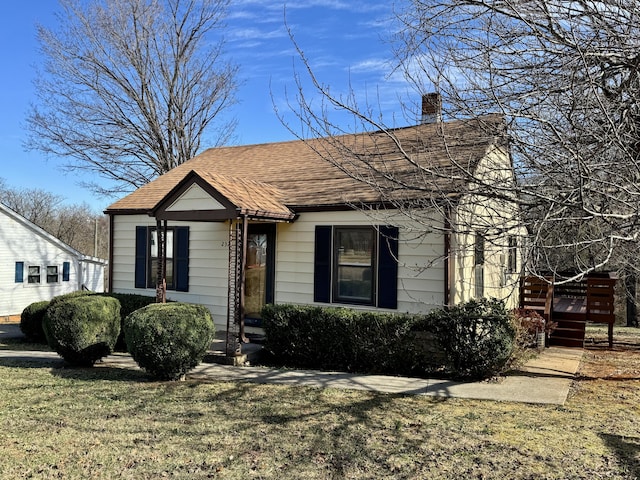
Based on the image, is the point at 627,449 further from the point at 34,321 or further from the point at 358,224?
the point at 34,321

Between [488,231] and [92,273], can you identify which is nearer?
[488,231]

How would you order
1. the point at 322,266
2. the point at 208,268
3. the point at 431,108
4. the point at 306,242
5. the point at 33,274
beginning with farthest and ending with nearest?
the point at 33,274 → the point at 208,268 → the point at 306,242 → the point at 322,266 → the point at 431,108

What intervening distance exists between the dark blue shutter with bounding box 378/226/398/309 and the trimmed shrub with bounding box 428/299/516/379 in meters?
1.44

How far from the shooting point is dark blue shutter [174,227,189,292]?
39.0ft

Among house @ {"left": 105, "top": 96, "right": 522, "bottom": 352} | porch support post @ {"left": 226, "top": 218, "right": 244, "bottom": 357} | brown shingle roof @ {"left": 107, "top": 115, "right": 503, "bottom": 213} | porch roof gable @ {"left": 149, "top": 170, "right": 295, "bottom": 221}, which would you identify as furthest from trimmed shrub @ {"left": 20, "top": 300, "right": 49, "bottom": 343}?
porch support post @ {"left": 226, "top": 218, "right": 244, "bottom": 357}

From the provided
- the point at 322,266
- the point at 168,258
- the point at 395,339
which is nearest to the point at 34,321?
the point at 168,258

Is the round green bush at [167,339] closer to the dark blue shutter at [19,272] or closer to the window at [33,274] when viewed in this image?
the dark blue shutter at [19,272]

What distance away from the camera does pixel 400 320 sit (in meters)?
8.17

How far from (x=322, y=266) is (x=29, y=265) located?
70.7 feet

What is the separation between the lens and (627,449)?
4773 millimetres

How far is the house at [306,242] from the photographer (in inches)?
341

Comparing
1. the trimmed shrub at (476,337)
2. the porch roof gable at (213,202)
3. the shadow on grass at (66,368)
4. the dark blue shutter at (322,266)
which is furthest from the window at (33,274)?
the trimmed shrub at (476,337)

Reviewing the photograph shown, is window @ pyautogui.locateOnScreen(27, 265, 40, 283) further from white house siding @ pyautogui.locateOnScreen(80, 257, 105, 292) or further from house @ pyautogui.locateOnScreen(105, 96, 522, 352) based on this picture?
house @ pyautogui.locateOnScreen(105, 96, 522, 352)

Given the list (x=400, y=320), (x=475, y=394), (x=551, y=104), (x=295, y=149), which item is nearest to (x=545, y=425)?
(x=475, y=394)
